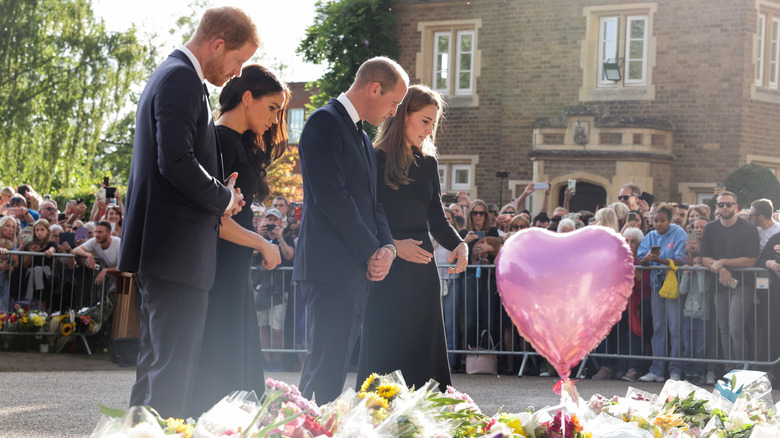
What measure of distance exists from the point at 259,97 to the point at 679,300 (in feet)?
24.5

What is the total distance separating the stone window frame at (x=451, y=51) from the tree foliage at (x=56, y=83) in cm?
1169

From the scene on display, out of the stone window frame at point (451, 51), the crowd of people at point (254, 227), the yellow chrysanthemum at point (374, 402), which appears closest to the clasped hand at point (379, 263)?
the crowd of people at point (254, 227)

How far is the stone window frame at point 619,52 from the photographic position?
2422 cm

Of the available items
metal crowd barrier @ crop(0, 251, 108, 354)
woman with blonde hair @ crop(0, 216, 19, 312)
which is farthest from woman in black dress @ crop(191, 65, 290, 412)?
woman with blonde hair @ crop(0, 216, 19, 312)

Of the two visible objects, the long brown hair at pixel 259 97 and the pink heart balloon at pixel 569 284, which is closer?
the pink heart balloon at pixel 569 284

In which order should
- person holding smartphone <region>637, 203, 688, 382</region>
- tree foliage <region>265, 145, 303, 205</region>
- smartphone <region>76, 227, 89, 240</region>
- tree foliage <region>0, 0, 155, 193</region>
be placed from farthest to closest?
tree foliage <region>265, 145, 303, 205</region> < tree foliage <region>0, 0, 155, 193</region> < smartphone <region>76, 227, 89, 240</region> < person holding smartphone <region>637, 203, 688, 382</region>

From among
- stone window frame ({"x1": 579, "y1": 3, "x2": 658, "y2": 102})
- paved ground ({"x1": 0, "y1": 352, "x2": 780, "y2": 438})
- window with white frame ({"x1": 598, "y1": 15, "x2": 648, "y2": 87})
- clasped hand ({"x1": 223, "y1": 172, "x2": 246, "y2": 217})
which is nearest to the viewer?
clasped hand ({"x1": 223, "y1": 172, "x2": 246, "y2": 217})

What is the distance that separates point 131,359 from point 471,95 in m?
16.4

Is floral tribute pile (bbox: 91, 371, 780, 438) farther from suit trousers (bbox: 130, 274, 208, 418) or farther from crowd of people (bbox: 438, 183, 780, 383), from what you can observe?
crowd of people (bbox: 438, 183, 780, 383)

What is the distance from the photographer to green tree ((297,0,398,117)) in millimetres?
26531

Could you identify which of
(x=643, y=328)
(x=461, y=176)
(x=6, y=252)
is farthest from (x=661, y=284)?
(x=461, y=176)

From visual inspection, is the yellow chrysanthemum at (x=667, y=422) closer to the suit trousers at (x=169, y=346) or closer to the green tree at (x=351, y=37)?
the suit trousers at (x=169, y=346)

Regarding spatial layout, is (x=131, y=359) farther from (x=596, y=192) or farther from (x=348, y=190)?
(x=596, y=192)

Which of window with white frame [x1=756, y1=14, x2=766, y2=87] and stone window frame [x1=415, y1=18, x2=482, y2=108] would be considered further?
stone window frame [x1=415, y1=18, x2=482, y2=108]
